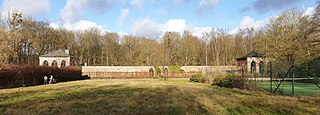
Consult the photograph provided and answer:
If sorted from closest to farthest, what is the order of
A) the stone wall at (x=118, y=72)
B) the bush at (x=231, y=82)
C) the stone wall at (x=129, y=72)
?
the bush at (x=231, y=82)
the stone wall at (x=129, y=72)
the stone wall at (x=118, y=72)

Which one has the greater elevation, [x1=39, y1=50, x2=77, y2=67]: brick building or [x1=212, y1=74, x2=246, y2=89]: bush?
[x1=39, y1=50, x2=77, y2=67]: brick building

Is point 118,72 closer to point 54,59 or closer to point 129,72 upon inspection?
point 129,72

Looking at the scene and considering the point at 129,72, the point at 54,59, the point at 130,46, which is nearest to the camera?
A: the point at 54,59

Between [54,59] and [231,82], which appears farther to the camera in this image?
[54,59]

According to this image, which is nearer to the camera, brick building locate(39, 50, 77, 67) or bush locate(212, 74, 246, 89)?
bush locate(212, 74, 246, 89)

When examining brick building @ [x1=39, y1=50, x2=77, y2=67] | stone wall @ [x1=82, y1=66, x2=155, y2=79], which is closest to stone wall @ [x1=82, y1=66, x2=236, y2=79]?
stone wall @ [x1=82, y1=66, x2=155, y2=79]

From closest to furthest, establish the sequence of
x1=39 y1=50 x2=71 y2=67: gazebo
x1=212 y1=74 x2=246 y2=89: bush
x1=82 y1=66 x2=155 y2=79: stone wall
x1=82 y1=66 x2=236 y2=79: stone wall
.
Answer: x1=212 y1=74 x2=246 y2=89: bush → x1=82 y1=66 x2=236 y2=79: stone wall → x1=82 y1=66 x2=155 y2=79: stone wall → x1=39 y1=50 x2=71 y2=67: gazebo

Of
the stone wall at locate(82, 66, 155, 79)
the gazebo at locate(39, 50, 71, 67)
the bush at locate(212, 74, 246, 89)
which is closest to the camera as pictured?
the bush at locate(212, 74, 246, 89)

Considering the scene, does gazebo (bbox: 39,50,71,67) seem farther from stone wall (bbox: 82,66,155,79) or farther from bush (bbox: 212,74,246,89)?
bush (bbox: 212,74,246,89)

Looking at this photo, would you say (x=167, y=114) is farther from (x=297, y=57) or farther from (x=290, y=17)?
(x=290, y=17)

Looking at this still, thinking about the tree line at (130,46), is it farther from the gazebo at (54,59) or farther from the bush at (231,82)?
the bush at (231,82)

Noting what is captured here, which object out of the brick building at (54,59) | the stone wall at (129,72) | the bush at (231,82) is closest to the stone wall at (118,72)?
the stone wall at (129,72)

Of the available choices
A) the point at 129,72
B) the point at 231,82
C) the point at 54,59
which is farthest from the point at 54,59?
the point at 231,82

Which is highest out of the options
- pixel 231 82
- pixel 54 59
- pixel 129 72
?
pixel 54 59
